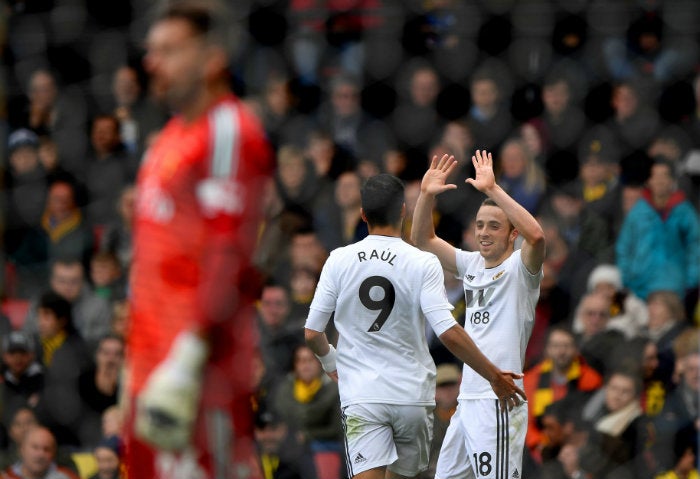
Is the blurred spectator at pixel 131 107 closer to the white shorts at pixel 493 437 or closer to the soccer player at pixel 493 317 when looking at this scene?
the soccer player at pixel 493 317

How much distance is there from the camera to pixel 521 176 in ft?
19.2

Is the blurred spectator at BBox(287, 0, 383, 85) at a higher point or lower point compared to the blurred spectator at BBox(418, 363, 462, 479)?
higher

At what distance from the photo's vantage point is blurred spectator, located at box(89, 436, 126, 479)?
540 cm

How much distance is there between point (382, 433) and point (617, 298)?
5.79 feet

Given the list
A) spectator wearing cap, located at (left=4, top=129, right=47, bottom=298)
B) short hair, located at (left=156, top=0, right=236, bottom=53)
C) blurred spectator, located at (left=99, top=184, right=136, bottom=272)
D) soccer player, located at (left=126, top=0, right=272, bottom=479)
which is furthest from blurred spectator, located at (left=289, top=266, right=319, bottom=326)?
short hair, located at (left=156, top=0, right=236, bottom=53)

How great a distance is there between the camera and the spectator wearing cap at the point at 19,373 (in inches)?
222

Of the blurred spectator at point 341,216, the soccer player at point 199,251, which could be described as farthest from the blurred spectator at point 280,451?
the soccer player at point 199,251

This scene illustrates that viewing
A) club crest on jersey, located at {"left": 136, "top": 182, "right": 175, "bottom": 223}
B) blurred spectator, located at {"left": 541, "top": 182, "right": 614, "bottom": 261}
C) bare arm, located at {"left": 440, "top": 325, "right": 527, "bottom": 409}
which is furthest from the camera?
blurred spectator, located at {"left": 541, "top": 182, "right": 614, "bottom": 261}

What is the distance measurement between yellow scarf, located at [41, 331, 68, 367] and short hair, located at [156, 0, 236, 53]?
3380 mm

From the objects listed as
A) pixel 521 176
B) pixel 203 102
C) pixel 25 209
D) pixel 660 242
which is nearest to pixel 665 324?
pixel 660 242

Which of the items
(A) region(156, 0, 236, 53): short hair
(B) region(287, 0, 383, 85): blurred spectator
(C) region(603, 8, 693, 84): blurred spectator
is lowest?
(A) region(156, 0, 236, 53): short hair

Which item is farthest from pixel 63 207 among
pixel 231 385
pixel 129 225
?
pixel 231 385

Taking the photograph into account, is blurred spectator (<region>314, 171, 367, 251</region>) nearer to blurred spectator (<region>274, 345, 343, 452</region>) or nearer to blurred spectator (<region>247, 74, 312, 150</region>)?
blurred spectator (<region>247, 74, 312, 150</region>)

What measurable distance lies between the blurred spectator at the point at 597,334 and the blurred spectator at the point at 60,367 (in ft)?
6.79
